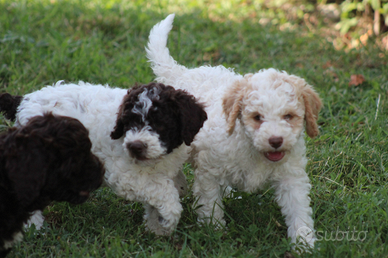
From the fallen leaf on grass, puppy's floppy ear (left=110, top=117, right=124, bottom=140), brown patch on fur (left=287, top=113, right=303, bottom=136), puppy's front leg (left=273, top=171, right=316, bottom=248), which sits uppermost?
brown patch on fur (left=287, top=113, right=303, bottom=136)

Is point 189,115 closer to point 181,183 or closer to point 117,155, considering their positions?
point 117,155

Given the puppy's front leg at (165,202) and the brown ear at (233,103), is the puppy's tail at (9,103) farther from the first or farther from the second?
the brown ear at (233,103)

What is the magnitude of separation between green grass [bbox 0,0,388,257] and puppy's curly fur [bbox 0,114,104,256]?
0.48m

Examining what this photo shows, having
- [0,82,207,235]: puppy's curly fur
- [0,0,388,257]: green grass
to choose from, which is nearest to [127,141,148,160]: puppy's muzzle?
[0,82,207,235]: puppy's curly fur

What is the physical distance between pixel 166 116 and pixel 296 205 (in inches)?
50.8

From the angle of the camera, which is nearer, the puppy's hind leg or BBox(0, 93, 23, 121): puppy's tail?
BBox(0, 93, 23, 121): puppy's tail

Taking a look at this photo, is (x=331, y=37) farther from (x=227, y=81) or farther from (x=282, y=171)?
(x=282, y=171)

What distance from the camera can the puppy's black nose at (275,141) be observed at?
10.4 ft

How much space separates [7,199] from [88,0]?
6.86 m

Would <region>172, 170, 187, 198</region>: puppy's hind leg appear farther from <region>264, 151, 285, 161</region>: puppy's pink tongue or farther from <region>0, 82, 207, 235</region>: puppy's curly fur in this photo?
<region>264, 151, 285, 161</region>: puppy's pink tongue

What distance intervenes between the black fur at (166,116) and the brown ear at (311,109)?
868mm

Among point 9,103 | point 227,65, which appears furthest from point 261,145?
point 227,65

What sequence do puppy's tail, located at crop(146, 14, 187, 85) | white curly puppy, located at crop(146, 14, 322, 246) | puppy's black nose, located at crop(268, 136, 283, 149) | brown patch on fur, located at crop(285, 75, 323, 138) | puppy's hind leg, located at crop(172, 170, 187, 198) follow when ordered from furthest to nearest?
puppy's tail, located at crop(146, 14, 187, 85), puppy's hind leg, located at crop(172, 170, 187, 198), brown patch on fur, located at crop(285, 75, 323, 138), white curly puppy, located at crop(146, 14, 322, 246), puppy's black nose, located at crop(268, 136, 283, 149)

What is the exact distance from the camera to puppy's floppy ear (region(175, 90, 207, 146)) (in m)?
3.44
